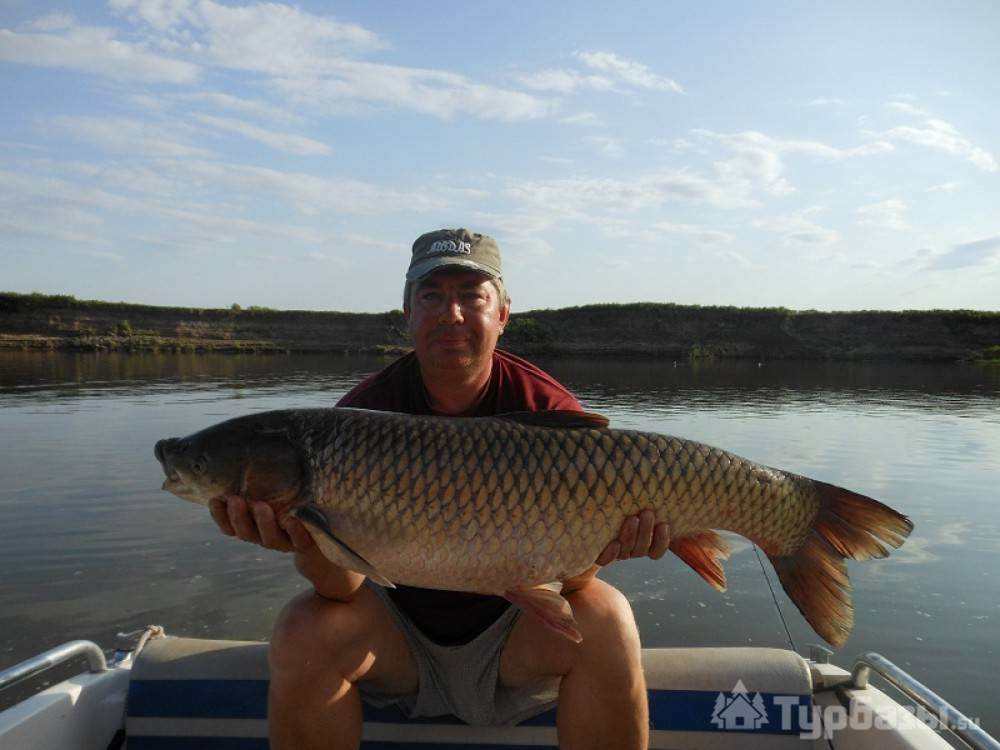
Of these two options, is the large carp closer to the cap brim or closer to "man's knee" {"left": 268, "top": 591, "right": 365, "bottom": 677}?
"man's knee" {"left": 268, "top": 591, "right": 365, "bottom": 677}

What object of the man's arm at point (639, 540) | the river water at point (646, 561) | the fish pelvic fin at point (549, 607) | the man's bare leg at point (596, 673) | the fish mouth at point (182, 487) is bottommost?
the river water at point (646, 561)

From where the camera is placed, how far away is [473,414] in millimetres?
2951

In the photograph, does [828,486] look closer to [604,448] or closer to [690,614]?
[604,448]

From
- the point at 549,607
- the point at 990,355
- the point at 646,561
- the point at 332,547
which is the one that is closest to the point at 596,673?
the point at 549,607

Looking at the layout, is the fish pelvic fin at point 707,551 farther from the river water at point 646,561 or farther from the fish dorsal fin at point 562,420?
the river water at point 646,561

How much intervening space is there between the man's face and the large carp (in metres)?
0.38

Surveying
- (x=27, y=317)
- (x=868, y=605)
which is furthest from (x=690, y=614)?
(x=27, y=317)

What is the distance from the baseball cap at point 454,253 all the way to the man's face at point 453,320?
0.17 ft

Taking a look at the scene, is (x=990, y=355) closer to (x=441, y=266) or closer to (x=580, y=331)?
(x=580, y=331)

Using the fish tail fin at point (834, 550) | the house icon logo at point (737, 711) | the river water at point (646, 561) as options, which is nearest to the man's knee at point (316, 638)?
the house icon logo at point (737, 711)

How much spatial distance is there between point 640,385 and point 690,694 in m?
24.8

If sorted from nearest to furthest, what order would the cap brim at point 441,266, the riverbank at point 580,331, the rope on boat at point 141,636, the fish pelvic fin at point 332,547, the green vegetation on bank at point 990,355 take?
the fish pelvic fin at point 332,547, the cap brim at point 441,266, the rope on boat at point 141,636, the green vegetation on bank at point 990,355, the riverbank at point 580,331

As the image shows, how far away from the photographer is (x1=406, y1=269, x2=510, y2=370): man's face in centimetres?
277

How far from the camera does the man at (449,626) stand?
229cm
